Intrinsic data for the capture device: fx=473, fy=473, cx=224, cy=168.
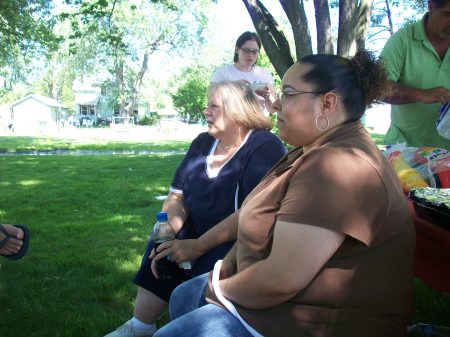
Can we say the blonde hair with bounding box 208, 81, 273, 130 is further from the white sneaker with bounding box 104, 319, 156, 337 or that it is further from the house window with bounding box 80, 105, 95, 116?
the house window with bounding box 80, 105, 95, 116

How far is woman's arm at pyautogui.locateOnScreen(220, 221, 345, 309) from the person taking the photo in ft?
4.50

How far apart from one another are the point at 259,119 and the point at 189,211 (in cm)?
68

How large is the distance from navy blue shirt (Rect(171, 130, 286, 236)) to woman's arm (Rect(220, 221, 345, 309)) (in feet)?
3.03

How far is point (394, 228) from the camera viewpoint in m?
1.48

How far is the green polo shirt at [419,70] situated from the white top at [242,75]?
7.39 feet

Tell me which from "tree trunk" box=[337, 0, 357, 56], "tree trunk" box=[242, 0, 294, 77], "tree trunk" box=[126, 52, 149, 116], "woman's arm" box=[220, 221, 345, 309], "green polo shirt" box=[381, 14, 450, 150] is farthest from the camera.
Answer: "tree trunk" box=[126, 52, 149, 116]

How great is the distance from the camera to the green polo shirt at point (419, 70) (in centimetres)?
286

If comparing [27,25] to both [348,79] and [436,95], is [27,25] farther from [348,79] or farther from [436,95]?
[348,79]

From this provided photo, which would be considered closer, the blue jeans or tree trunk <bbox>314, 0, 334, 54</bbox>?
the blue jeans

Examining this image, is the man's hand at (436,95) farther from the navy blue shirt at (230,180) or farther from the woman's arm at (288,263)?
the woman's arm at (288,263)

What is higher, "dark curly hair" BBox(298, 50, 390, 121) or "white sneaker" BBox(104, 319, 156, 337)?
"dark curly hair" BBox(298, 50, 390, 121)

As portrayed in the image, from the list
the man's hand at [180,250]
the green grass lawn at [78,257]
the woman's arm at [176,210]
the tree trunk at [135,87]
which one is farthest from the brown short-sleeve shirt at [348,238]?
the tree trunk at [135,87]

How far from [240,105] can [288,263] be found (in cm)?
136

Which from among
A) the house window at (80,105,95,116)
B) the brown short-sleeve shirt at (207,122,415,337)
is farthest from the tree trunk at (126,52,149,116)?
the brown short-sleeve shirt at (207,122,415,337)
